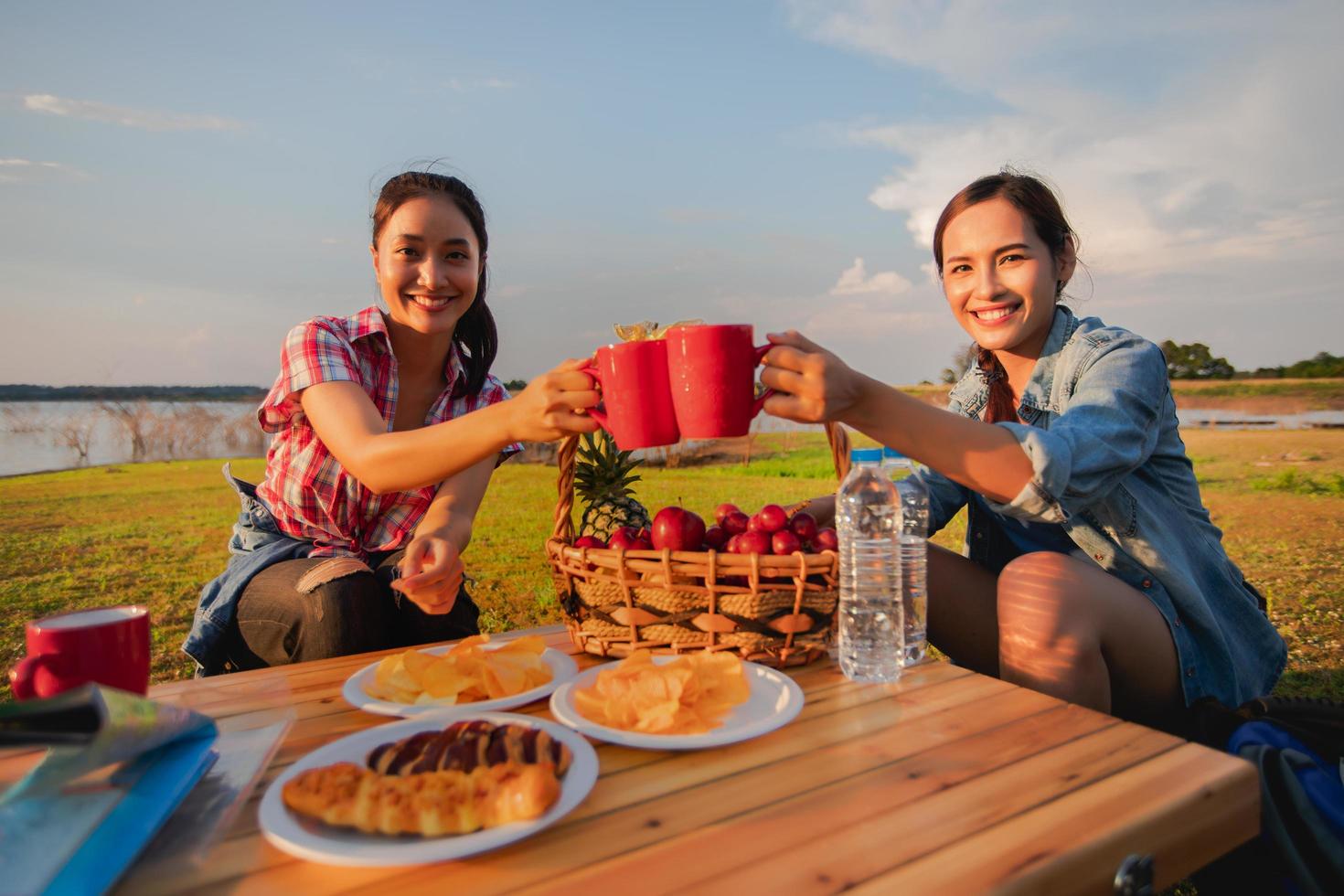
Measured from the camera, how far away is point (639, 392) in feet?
5.01

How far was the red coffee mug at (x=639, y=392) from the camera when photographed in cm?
151

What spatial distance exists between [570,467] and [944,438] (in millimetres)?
904

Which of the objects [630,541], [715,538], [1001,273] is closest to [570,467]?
[630,541]

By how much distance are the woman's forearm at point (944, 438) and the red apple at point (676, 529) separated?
432 millimetres

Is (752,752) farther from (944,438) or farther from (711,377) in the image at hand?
(944,438)

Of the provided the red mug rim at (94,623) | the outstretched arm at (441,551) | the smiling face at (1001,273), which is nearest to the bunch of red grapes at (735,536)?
the outstretched arm at (441,551)

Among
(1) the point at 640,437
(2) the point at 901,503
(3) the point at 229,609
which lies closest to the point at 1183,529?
(2) the point at 901,503

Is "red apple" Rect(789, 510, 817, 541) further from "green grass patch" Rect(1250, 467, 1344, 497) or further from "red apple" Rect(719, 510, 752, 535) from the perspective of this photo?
"green grass patch" Rect(1250, 467, 1344, 497)

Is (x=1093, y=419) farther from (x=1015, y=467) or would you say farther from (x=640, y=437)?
(x=640, y=437)

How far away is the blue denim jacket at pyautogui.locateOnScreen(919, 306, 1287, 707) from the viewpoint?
1927 millimetres

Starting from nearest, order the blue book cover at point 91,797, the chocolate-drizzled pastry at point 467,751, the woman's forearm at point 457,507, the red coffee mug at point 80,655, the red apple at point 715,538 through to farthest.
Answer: the blue book cover at point 91,797 → the chocolate-drizzled pastry at point 467,751 → the red coffee mug at point 80,655 → the red apple at point 715,538 → the woman's forearm at point 457,507

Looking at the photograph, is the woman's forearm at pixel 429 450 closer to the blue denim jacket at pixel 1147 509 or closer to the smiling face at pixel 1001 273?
the blue denim jacket at pixel 1147 509

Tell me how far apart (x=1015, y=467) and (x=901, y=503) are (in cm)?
76

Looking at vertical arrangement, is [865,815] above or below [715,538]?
below
